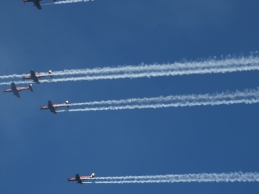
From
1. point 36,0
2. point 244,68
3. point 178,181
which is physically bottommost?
point 178,181

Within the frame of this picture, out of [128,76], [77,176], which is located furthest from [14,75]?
[128,76]

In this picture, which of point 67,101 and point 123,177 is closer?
point 123,177

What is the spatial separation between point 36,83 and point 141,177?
26.5 metres

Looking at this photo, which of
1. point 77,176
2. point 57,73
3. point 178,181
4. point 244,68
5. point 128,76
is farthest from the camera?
point 77,176

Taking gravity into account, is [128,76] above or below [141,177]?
above

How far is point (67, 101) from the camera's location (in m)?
71.9

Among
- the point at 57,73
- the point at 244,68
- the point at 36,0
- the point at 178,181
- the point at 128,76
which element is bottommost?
the point at 178,181

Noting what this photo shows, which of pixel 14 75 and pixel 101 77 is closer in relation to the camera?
pixel 101 77

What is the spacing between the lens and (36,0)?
66938mm

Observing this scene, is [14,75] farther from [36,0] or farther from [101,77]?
[101,77]

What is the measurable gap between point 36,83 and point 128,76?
22976mm

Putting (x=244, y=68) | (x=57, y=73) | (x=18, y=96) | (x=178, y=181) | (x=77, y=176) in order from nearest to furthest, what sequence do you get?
(x=244, y=68) → (x=178, y=181) → (x=57, y=73) → (x=77, y=176) → (x=18, y=96)

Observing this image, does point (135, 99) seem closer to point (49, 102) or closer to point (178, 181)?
point (178, 181)

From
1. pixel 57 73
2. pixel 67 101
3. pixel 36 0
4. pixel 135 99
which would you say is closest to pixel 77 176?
pixel 67 101
